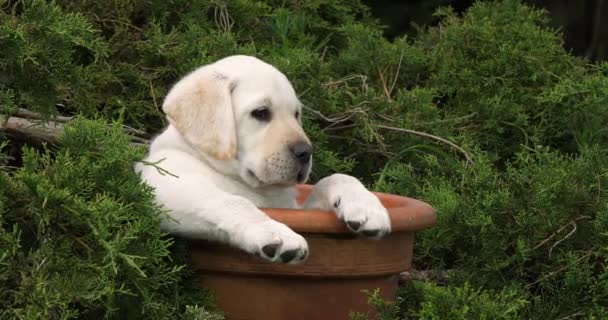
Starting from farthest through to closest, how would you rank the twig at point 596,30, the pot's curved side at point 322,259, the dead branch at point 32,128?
the twig at point 596,30 < the dead branch at point 32,128 < the pot's curved side at point 322,259

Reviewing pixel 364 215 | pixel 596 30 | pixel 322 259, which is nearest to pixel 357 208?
pixel 364 215

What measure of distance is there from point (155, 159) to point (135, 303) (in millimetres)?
692

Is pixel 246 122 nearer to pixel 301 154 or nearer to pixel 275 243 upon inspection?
pixel 301 154

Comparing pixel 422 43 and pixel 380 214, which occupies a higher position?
pixel 380 214

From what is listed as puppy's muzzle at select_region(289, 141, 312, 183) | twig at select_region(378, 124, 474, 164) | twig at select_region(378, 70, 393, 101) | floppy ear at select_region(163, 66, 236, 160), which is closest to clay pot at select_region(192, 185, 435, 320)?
puppy's muzzle at select_region(289, 141, 312, 183)

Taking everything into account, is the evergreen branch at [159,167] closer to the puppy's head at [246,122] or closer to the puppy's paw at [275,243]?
the puppy's head at [246,122]

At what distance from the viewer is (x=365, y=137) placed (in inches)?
220

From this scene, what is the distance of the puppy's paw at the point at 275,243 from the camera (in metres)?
3.50

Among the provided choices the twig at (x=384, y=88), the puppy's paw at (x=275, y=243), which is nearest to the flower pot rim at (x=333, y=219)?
the puppy's paw at (x=275, y=243)

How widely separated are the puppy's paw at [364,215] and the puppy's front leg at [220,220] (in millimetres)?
253

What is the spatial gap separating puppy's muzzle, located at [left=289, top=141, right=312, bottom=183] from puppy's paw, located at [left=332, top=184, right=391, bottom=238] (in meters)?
0.22

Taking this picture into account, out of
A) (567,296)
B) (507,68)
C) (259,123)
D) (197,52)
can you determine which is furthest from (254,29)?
(567,296)

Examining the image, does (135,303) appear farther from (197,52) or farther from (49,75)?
(197,52)

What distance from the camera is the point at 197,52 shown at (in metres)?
5.58
